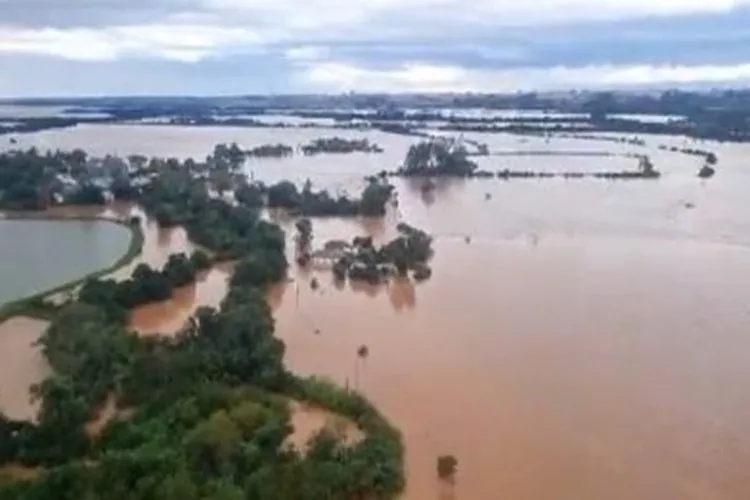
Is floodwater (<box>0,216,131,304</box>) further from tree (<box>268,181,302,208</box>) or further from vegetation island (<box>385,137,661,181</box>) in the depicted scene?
vegetation island (<box>385,137,661,181</box>)

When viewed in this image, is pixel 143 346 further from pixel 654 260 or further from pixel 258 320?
pixel 654 260

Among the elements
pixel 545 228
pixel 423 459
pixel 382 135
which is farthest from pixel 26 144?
pixel 423 459

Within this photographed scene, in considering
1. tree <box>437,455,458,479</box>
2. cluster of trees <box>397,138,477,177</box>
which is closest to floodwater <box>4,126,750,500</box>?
tree <box>437,455,458,479</box>

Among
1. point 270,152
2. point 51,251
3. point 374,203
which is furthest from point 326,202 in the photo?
point 270,152

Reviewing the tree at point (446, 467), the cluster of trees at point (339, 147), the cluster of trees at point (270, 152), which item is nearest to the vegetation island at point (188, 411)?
the tree at point (446, 467)

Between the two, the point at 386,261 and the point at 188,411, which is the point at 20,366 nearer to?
the point at 188,411
